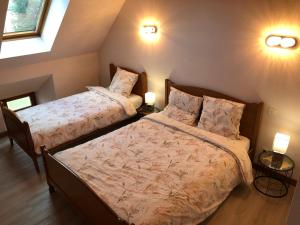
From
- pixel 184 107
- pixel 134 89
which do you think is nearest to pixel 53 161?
pixel 184 107

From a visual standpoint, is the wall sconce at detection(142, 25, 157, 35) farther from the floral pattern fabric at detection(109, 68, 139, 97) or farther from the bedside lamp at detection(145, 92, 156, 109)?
the bedside lamp at detection(145, 92, 156, 109)

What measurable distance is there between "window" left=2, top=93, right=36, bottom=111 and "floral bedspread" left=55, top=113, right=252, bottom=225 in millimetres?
2435

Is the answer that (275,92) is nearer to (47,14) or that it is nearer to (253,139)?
(253,139)

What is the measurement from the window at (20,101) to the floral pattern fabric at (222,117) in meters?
3.35

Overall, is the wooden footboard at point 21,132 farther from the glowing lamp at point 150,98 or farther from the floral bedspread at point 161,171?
the glowing lamp at point 150,98

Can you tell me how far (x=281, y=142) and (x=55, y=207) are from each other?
8.13 feet

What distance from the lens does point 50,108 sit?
12.3ft

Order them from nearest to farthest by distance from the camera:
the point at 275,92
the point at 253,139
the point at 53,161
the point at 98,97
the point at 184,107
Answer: the point at 53,161
the point at 275,92
the point at 253,139
the point at 184,107
the point at 98,97

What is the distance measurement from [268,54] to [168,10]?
1.47 metres

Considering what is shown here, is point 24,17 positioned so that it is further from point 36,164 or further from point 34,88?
point 36,164

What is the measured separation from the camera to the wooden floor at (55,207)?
2475 mm

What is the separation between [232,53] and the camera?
9.61ft

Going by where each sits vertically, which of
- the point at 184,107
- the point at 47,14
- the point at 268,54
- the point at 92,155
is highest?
the point at 47,14

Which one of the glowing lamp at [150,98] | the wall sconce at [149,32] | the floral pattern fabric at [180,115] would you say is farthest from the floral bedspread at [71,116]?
the wall sconce at [149,32]
